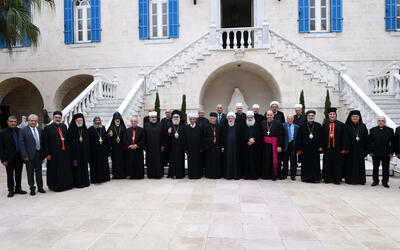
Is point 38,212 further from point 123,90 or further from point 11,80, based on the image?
point 11,80

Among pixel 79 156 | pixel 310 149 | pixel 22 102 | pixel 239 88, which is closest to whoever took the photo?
pixel 79 156

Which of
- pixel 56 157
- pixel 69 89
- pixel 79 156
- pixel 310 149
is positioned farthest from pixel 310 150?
pixel 69 89

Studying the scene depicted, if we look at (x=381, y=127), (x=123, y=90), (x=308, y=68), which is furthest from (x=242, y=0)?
(x=381, y=127)

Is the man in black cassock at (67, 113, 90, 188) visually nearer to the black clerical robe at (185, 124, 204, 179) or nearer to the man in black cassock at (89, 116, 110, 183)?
the man in black cassock at (89, 116, 110, 183)

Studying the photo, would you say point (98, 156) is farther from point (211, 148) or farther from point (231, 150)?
point (231, 150)

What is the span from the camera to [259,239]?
11.5 ft

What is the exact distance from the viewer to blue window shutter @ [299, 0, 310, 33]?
13.7m

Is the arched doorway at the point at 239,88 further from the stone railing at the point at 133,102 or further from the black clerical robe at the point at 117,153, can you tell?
the black clerical robe at the point at 117,153

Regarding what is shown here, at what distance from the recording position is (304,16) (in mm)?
13766

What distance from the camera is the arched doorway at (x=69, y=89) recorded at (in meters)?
15.4

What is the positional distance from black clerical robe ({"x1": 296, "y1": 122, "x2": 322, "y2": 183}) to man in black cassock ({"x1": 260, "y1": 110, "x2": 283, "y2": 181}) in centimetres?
47

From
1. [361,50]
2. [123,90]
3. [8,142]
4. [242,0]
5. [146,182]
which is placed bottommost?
[146,182]

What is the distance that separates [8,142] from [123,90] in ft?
30.7

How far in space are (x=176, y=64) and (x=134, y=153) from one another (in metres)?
5.87
